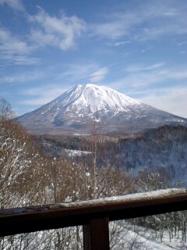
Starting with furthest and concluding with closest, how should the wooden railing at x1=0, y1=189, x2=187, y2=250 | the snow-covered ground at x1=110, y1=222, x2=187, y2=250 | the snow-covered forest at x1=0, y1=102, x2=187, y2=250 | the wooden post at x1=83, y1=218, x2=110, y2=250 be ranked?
the snow-covered forest at x1=0, y1=102, x2=187, y2=250 < the snow-covered ground at x1=110, y1=222, x2=187, y2=250 < the wooden post at x1=83, y1=218, x2=110, y2=250 < the wooden railing at x1=0, y1=189, x2=187, y2=250

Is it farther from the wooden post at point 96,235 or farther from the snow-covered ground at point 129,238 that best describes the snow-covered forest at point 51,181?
the wooden post at point 96,235

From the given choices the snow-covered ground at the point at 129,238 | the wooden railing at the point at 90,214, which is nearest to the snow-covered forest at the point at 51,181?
the snow-covered ground at the point at 129,238

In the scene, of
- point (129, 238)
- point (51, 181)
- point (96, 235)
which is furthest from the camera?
point (51, 181)

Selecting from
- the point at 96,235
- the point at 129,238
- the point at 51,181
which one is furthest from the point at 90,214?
the point at 51,181

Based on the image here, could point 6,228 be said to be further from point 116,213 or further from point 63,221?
point 116,213

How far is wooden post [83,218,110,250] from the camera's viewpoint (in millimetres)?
1784

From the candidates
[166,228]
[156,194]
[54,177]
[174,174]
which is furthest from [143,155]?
[156,194]

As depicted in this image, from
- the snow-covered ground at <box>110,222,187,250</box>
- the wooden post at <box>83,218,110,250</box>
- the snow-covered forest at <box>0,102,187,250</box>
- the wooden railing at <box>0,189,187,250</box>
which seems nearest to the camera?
the wooden railing at <box>0,189,187,250</box>

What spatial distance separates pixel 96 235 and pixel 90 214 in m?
0.08

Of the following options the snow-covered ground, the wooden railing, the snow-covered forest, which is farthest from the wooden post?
the snow-covered forest

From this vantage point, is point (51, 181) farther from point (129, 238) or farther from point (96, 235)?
point (96, 235)

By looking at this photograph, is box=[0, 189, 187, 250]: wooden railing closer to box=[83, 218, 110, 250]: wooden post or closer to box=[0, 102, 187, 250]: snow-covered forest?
box=[83, 218, 110, 250]: wooden post

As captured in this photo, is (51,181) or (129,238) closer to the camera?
(129,238)

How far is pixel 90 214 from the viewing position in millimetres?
1792
